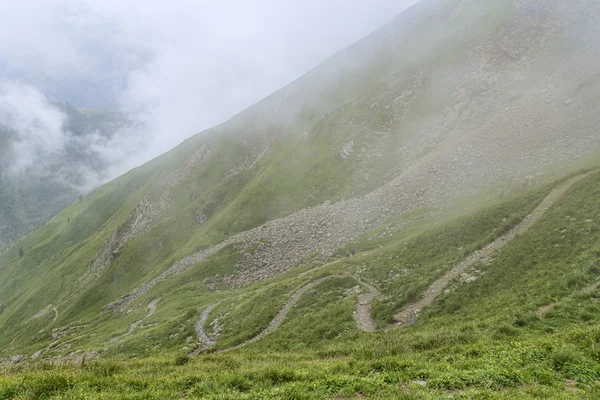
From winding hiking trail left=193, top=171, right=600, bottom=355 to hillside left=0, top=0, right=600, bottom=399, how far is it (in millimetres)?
249

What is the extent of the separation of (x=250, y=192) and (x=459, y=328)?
339ft

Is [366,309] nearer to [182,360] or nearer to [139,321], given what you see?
[182,360]

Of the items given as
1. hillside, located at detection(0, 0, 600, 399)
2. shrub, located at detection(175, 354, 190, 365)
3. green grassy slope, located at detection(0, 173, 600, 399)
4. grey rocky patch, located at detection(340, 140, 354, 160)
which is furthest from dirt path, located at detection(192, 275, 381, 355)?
grey rocky patch, located at detection(340, 140, 354, 160)

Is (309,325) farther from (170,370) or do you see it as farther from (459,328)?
(170,370)

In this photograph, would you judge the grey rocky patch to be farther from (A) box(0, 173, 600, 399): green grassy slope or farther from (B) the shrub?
(B) the shrub

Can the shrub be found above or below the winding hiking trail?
above

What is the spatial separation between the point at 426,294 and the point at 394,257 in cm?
1312

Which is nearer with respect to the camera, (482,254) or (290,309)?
(482,254)

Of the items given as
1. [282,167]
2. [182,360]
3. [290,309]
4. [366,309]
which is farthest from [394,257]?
[282,167]

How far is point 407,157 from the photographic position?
88.0 metres

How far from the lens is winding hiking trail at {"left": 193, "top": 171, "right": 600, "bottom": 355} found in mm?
28814

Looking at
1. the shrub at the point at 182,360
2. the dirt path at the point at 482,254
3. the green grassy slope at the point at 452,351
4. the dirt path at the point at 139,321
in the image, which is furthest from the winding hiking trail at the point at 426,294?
the dirt path at the point at 139,321

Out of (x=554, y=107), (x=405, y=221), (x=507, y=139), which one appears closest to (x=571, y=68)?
(x=554, y=107)

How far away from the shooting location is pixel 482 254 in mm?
33250
